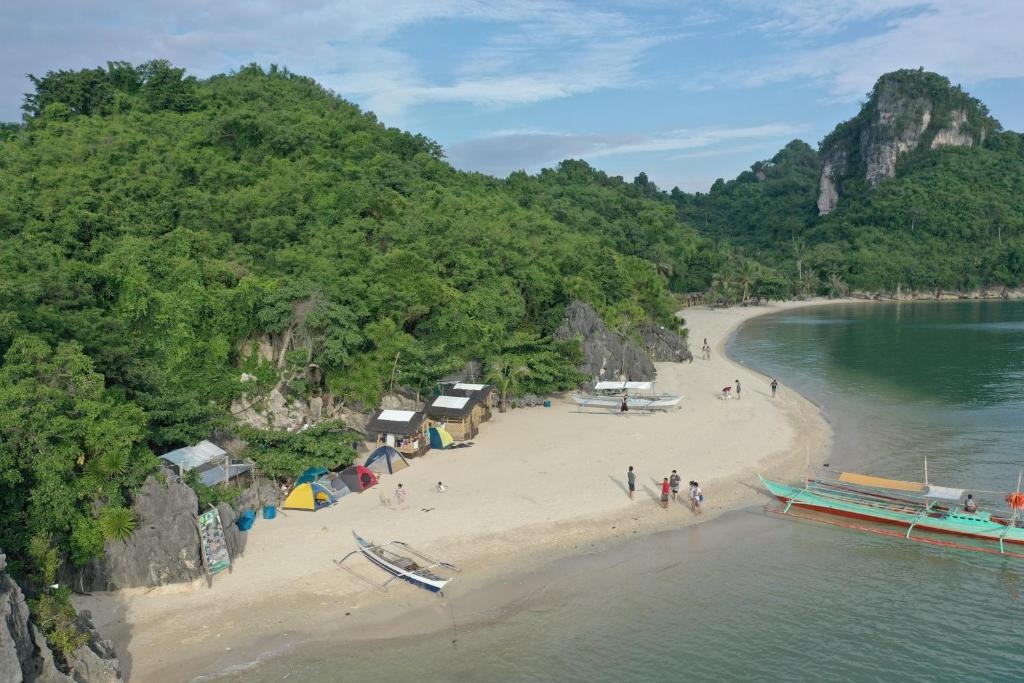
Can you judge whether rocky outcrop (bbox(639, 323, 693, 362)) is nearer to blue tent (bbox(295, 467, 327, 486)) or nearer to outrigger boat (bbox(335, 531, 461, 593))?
blue tent (bbox(295, 467, 327, 486))

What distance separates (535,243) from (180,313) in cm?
2542

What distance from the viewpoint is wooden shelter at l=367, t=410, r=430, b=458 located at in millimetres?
30219

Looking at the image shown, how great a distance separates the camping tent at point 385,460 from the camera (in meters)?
28.1

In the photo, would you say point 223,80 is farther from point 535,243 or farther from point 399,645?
point 399,645

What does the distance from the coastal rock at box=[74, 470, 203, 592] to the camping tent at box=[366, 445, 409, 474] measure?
867 cm

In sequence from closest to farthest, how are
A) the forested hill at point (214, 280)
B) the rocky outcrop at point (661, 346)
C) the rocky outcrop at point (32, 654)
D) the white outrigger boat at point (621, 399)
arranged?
the rocky outcrop at point (32, 654) → the forested hill at point (214, 280) → the white outrigger boat at point (621, 399) → the rocky outcrop at point (661, 346)

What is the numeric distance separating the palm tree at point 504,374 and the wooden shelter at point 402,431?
287 inches

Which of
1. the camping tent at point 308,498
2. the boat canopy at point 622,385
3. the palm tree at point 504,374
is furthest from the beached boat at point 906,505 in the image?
the camping tent at point 308,498

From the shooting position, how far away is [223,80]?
69500 mm

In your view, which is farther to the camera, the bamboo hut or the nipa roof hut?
the bamboo hut

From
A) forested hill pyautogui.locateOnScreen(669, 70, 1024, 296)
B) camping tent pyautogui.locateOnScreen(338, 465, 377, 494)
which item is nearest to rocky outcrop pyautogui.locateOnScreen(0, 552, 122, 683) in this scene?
camping tent pyautogui.locateOnScreen(338, 465, 377, 494)

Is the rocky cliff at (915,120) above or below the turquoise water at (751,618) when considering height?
above

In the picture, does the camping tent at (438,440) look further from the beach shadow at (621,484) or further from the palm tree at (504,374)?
the beach shadow at (621,484)

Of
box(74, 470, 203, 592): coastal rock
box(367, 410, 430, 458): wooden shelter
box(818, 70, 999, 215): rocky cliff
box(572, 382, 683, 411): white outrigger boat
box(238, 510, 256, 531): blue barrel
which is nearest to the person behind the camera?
box(74, 470, 203, 592): coastal rock
